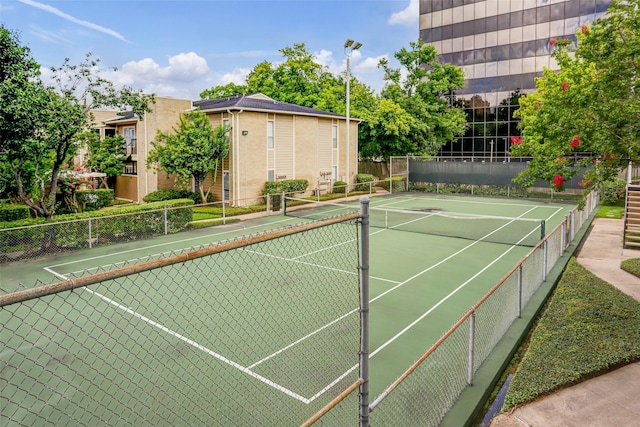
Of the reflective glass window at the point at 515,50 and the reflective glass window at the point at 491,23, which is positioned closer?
the reflective glass window at the point at 515,50

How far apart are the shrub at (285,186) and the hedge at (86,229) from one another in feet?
25.7

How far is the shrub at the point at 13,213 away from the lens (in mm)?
17955

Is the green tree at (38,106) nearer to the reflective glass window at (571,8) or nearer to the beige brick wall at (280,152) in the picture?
the beige brick wall at (280,152)

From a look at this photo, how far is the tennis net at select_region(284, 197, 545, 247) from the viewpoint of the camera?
19172 millimetres

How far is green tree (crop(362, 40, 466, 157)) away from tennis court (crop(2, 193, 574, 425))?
2160 centimetres

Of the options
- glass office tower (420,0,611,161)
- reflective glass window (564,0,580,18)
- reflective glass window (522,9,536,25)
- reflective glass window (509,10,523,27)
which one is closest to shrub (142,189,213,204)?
glass office tower (420,0,611,161)

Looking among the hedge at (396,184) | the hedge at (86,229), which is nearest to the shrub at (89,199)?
the hedge at (86,229)

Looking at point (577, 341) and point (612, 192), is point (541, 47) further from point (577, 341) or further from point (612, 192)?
point (577, 341)

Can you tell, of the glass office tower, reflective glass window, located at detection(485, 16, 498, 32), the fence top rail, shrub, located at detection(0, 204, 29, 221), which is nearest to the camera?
the fence top rail

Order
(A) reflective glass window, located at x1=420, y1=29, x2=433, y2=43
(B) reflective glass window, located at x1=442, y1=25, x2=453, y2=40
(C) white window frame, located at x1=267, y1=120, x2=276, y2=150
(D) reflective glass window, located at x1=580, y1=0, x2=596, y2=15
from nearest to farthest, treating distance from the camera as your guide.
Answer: (C) white window frame, located at x1=267, y1=120, x2=276, y2=150 < (D) reflective glass window, located at x1=580, y1=0, x2=596, y2=15 < (B) reflective glass window, located at x1=442, y1=25, x2=453, y2=40 < (A) reflective glass window, located at x1=420, y1=29, x2=433, y2=43

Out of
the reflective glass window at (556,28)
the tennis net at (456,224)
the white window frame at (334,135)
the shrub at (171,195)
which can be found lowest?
the tennis net at (456,224)

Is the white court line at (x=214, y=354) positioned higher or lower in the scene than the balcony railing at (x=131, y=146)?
A: lower

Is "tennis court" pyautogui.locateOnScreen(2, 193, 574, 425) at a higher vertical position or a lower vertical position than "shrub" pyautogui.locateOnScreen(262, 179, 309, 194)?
lower

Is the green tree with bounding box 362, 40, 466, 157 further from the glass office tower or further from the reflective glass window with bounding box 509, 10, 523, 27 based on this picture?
the reflective glass window with bounding box 509, 10, 523, 27
